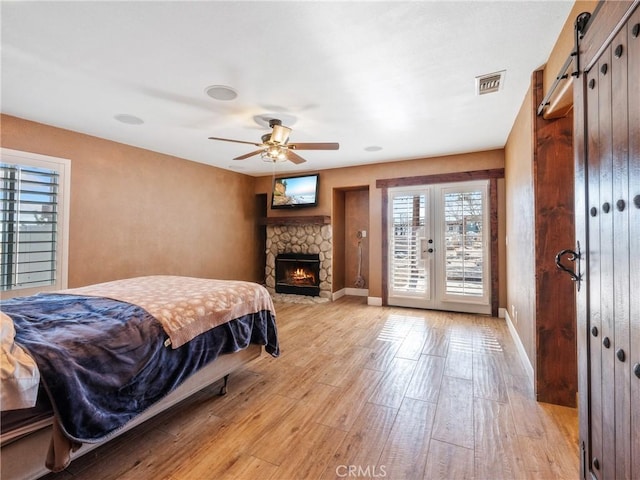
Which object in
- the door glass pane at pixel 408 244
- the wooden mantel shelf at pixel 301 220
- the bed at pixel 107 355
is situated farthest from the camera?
the wooden mantel shelf at pixel 301 220

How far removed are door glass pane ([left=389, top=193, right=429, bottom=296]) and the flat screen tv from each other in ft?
5.10

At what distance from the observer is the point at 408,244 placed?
4.93 meters

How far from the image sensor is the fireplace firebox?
581 centimetres

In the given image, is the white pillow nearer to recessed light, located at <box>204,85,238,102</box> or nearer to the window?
recessed light, located at <box>204,85,238,102</box>

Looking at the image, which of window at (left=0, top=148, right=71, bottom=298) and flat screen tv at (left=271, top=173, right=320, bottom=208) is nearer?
window at (left=0, top=148, right=71, bottom=298)

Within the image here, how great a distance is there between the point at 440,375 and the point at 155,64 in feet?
11.4

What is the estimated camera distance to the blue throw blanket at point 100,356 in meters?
1.27

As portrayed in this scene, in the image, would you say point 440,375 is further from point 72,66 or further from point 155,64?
point 72,66

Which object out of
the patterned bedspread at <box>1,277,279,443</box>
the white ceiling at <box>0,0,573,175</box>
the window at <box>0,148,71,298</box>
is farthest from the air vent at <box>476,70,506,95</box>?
the window at <box>0,148,71,298</box>

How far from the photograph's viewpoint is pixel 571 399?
2076 millimetres

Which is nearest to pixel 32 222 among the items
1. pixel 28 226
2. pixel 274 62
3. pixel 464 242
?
pixel 28 226

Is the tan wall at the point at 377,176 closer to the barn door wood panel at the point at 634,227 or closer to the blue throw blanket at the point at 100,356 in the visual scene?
the blue throw blanket at the point at 100,356

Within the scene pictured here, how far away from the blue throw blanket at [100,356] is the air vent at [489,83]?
2903 millimetres

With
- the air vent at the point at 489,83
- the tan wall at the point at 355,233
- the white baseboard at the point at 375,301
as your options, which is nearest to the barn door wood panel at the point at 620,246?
the air vent at the point at 489,83
